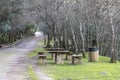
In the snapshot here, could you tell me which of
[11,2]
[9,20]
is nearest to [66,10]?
[11,2]

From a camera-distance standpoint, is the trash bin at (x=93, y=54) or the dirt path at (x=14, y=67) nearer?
the dirt path at (x=14, y=67)

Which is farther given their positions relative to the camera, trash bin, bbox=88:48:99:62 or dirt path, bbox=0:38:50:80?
trash bin, bbox=88:48:99:62

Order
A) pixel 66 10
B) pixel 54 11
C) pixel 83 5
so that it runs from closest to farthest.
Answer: pixel 83 5, pixel 66 10, pixel 54 11

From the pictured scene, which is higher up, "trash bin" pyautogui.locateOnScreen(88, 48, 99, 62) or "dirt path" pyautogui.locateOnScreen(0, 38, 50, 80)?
"trash bin" pyautogui.locateOnScreen(88, 48, 99, 62)

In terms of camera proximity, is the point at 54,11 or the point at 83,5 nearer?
the point at 83,5

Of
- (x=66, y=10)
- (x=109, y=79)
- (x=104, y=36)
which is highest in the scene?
(x=66, y=10)

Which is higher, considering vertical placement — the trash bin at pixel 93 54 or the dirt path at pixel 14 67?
the trash bin at pixel 93 54

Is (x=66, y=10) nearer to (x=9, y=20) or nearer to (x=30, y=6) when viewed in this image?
(x=30, y=6)

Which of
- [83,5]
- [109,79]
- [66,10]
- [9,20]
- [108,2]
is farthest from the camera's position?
[9,20]

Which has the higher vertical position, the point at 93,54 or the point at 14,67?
the point at 93,54

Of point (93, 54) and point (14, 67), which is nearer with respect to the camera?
point (14, 67)

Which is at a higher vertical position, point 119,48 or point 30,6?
point 30,6

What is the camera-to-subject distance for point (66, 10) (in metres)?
30.1

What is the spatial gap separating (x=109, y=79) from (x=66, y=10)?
1823cm
